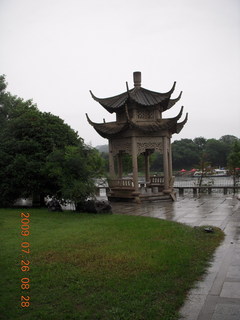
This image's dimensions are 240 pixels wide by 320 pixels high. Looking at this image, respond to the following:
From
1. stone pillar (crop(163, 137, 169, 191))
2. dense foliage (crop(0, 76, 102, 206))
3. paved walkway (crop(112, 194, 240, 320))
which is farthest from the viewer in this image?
stone pillar (crop(163, 137, 169, 191))

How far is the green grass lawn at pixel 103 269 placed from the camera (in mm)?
4246

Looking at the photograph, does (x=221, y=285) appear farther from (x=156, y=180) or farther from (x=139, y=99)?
(x=156, y=180)

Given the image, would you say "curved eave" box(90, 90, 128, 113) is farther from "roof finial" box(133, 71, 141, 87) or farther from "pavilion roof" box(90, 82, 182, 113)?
"roof finial" box(133, 71, 141, 87)

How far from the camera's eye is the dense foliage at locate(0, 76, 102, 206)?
1210 centimetres

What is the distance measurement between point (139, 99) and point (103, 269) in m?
12.2

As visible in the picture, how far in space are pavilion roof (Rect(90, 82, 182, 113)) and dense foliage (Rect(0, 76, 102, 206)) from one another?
10.4 feet

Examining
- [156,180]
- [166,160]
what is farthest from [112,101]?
[156,180]

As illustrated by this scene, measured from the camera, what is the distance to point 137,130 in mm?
16469

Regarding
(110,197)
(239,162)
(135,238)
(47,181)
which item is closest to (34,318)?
(135,238)

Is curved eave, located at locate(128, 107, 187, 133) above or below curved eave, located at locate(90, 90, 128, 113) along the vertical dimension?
below

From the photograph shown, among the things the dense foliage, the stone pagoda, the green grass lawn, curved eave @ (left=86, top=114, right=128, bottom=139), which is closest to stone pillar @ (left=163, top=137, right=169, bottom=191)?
the stone pagoda

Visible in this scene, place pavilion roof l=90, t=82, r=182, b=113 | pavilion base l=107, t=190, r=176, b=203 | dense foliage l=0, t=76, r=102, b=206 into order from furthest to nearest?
1. pavilion base l=107, t=190, r=176, b=203
2. pavilion roof l=90, t=82, r=182, b=113
3. dense foliage l=0, t=76, r=102, b=206
